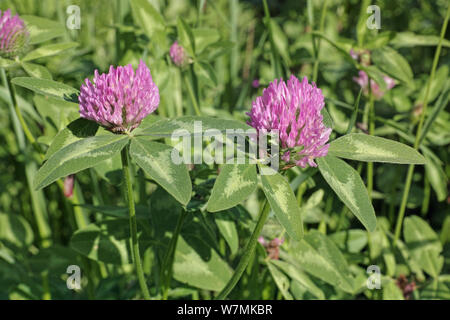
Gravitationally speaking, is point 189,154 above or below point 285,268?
above

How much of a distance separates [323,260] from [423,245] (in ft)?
1.44

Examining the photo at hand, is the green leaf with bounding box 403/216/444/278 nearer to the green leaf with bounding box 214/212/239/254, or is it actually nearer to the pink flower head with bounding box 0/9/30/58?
the green leaf with bounding box 214/212/239/254

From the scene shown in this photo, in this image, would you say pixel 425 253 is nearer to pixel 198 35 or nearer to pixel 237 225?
pixel 237 225

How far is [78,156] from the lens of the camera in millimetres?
782

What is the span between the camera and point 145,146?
0.83m

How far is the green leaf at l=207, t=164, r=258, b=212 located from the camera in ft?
2.48

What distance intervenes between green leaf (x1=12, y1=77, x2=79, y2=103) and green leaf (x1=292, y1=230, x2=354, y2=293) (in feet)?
2.04

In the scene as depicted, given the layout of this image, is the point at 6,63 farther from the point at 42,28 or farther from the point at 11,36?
the point at 42,28

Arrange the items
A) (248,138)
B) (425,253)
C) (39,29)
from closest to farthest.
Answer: (248,138) → (39,29) → (425,253)

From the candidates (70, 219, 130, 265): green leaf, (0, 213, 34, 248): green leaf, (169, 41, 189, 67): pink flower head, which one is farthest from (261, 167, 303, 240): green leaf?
(0, 213, 34, 248): green leaf

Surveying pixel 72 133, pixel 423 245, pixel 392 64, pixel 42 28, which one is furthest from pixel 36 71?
pixel 423 245

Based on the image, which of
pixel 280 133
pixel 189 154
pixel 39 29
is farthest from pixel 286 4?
pixel 280 133

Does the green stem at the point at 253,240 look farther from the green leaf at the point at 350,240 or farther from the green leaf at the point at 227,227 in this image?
the green leaf at the point at 350,240
